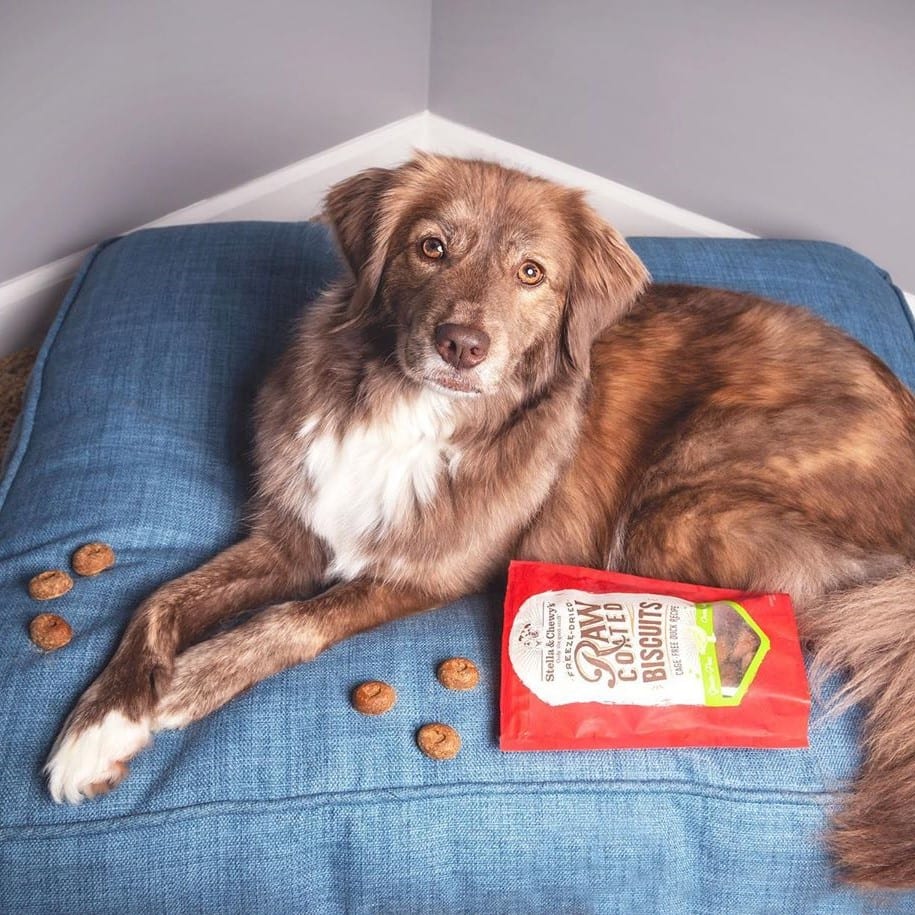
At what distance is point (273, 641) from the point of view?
2387 mm

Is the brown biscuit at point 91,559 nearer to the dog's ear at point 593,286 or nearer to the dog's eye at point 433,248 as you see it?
the dog's eye at point 433,248

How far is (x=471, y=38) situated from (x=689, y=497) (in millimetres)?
3043

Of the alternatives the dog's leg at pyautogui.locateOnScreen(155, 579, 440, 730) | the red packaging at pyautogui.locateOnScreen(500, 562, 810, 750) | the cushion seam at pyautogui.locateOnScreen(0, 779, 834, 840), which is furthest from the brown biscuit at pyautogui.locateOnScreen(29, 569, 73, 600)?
the red packaging at pyautogui.locateOnScreen(500, 562, 810, 750)

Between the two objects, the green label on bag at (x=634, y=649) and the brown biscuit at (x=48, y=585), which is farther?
the brown biscuit at (x=48, y=585)

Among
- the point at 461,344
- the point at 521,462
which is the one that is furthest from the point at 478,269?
the point at 521,462

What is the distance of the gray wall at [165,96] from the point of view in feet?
11.1

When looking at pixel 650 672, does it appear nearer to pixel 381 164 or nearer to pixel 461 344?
pixel 461 344

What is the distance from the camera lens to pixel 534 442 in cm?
255

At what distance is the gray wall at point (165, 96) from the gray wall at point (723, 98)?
517 mm

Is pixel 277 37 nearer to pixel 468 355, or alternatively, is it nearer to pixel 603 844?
pixel 468 355

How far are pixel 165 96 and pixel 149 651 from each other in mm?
2430

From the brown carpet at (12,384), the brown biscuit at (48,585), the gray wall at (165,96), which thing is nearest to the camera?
the brown biscuit at (48,585)

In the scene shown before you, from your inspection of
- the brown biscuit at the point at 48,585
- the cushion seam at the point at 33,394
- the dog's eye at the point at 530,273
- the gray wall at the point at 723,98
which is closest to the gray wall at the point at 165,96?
the cushion seam at the point at 33,394

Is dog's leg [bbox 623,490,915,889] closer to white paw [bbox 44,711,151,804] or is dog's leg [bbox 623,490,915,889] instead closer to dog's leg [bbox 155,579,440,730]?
dog's leg [bbox 155,579,440,730]
